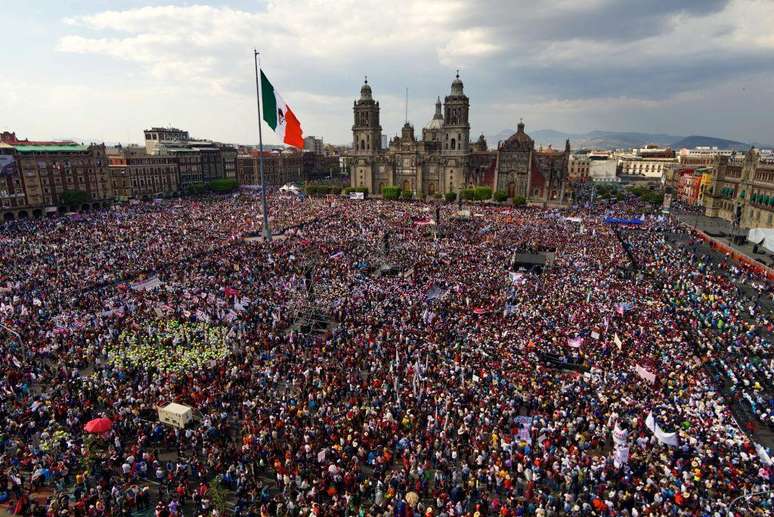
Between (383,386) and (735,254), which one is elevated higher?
(735,254)

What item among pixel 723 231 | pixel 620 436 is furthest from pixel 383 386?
pixel 723 231

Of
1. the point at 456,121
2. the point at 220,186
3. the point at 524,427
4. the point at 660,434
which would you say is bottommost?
the point at 524,427

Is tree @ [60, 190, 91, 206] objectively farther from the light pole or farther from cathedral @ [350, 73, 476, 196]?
the light pole

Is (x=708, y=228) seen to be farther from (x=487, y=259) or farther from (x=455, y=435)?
(x=455, y=435)

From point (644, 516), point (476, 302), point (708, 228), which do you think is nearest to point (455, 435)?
point (644, 516)

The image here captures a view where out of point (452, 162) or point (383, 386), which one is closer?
point (383, 386)

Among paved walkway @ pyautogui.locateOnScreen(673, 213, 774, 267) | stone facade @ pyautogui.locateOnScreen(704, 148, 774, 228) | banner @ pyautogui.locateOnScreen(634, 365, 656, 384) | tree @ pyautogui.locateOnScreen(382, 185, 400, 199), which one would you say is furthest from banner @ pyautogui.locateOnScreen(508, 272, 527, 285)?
tree @ pyautogui.locateOnScreen(382, 185, 400, 199)

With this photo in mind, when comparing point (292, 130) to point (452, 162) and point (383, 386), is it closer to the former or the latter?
point (383, 386)
